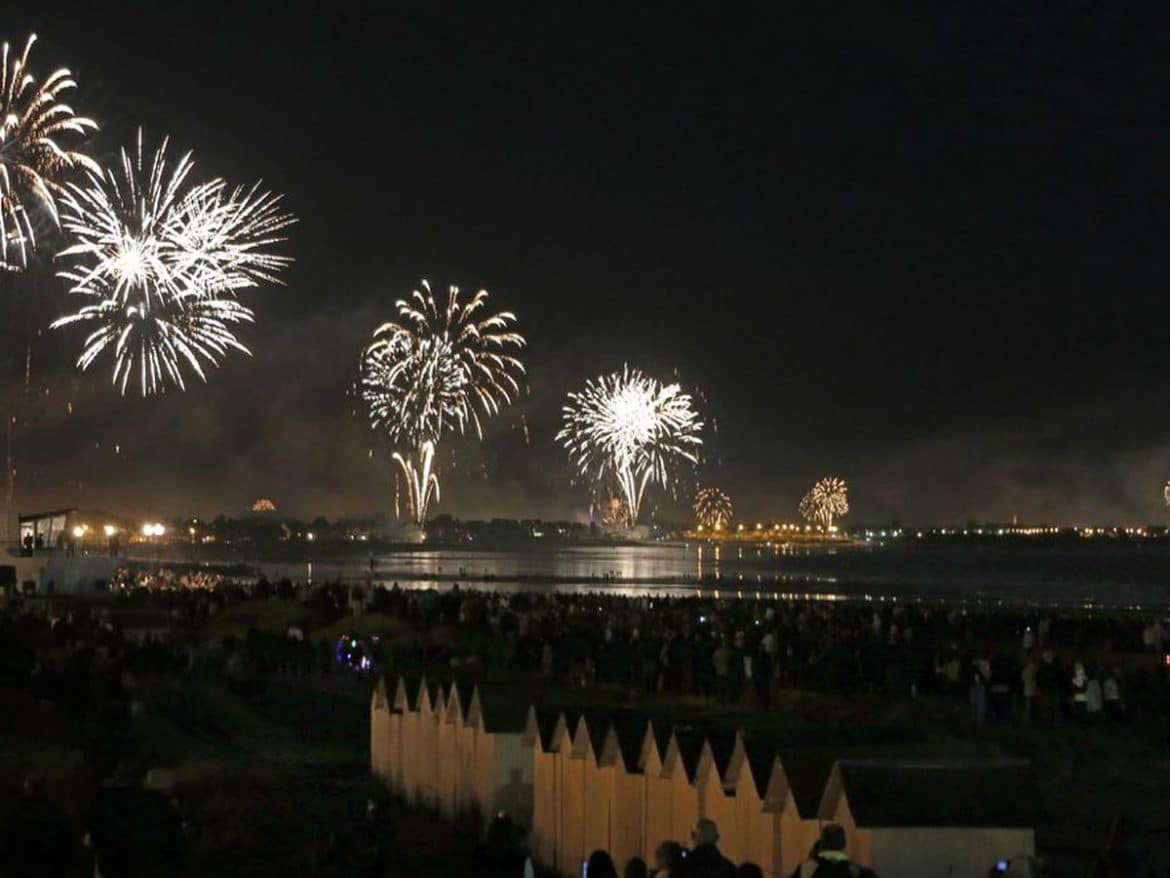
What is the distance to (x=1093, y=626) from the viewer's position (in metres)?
36.9

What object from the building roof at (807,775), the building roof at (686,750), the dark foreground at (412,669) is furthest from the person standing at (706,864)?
the building roof at (686,750)

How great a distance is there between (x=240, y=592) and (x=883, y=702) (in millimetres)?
28851

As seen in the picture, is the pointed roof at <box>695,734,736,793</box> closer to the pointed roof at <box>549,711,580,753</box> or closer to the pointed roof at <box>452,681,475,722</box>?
the pointed roof at <box>549,711,580,753</box>

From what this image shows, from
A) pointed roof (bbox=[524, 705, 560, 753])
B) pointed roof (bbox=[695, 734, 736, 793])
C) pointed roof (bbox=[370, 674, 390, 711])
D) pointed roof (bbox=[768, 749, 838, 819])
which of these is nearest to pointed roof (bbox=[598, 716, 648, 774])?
pointed roof (bbox=[695, 734, 736, 793])

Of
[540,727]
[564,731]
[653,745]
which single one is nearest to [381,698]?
[540,727]

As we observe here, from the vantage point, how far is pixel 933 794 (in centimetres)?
921

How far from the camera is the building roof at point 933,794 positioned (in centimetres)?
909

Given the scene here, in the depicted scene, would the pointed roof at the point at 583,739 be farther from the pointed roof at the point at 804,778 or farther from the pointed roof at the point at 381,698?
the pointed roof at the point at 381,698

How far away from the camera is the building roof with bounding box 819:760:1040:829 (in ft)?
29.8

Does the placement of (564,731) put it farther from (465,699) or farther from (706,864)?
(706,864)

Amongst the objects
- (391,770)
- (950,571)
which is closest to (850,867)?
(391,770)

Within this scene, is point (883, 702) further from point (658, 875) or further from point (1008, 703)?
point (658, 875)

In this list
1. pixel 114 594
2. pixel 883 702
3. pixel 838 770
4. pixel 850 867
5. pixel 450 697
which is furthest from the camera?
pixel 114 594

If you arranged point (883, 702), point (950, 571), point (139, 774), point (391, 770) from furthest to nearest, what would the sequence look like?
point (950, 571) → point (883, 702) → point (391, 770) → point (139, 774)
